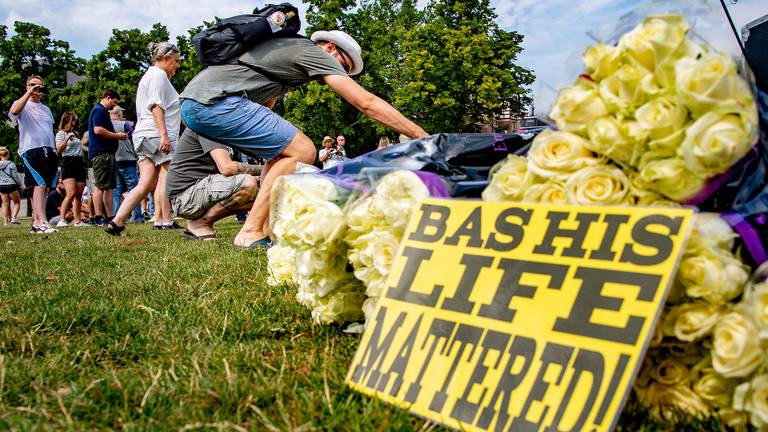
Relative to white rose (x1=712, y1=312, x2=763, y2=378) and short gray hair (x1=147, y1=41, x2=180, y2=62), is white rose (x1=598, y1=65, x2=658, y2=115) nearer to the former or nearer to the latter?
white rose (x1=712, y1=312, x2=763, y2=378)

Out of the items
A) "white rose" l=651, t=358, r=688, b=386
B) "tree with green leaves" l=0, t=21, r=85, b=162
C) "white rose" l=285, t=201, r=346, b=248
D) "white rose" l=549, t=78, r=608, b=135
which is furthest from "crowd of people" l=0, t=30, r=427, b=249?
"tree with green leaves" l=0, t=21, r=85, b=162

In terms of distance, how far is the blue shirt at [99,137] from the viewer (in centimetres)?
798

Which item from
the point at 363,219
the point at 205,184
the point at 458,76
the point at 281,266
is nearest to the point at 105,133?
the point at 205,184

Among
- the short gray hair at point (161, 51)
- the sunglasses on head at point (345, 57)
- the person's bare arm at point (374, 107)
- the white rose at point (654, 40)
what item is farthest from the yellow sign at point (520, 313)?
the short gray hair at point (161, 51)

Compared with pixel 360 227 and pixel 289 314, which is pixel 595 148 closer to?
pixel 360 227

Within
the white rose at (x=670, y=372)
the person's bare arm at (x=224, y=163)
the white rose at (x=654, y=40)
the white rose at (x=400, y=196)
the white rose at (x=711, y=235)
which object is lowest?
the person's bare arm at (x=224, y=163)

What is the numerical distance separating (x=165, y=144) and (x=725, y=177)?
19.8ft

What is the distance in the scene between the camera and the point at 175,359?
1.75 metres

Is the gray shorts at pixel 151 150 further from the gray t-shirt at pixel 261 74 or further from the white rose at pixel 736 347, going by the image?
the white rose at pixel 736 347

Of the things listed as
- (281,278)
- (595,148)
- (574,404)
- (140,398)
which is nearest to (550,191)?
(595,148)

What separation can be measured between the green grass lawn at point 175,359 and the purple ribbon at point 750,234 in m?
0.42

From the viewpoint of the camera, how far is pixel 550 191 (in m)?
1.42

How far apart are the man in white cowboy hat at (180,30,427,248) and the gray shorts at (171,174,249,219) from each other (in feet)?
2.91

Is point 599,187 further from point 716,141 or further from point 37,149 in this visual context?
point 37,149
